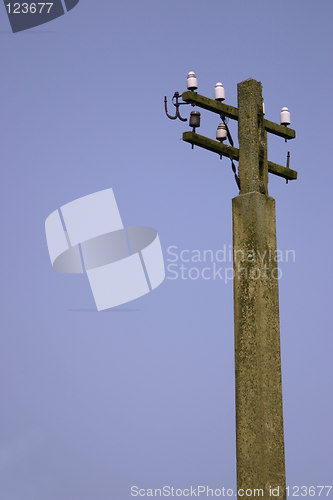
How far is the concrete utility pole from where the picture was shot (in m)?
10.1

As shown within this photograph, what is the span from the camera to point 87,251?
16.4 m

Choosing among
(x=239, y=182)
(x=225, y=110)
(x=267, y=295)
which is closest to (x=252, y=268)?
(x=267, y=295)

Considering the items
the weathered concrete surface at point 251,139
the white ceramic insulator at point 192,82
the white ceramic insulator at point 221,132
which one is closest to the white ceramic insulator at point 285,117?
the weathered concrete surface at point 251,139

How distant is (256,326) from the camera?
33.7 ft

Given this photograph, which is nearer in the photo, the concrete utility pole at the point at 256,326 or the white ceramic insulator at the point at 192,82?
the concrete utility pole at the point at 256,326

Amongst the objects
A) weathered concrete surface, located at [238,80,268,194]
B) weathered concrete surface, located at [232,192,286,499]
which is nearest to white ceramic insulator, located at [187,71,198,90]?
weathered concrete surface, located at [238,80,268,194]

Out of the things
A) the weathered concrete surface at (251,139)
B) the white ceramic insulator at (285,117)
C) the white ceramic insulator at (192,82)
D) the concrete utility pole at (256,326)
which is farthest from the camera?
the white ceramic insulator at (285,117)

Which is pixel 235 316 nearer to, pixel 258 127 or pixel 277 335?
pixel 277 335

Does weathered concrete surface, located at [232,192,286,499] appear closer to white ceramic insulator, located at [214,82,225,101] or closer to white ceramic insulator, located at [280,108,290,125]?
white ceramic insulator, located at [214,82,225,101]

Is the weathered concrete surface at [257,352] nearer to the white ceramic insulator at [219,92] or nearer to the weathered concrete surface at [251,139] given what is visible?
the weathered concrete surface at [251,139]

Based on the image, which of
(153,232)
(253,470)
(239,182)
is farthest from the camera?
(153,232)

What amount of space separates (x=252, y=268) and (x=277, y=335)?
2.60ft

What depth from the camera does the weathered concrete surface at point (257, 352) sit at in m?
10.1

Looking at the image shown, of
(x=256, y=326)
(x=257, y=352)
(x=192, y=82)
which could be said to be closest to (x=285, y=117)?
(x=192, y=82)
